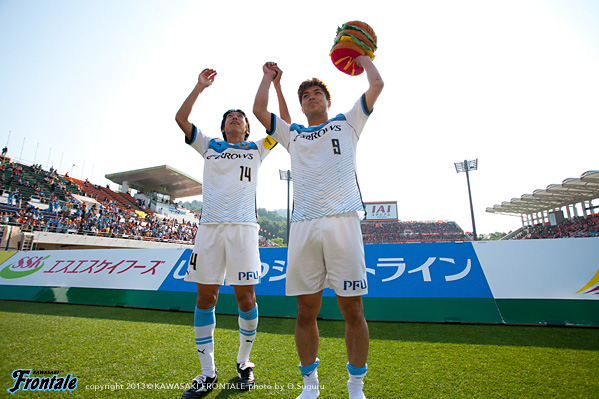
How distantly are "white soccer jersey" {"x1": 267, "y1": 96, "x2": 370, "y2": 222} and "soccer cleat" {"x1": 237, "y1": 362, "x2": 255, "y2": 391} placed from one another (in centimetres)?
137

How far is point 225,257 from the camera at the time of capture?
273cm

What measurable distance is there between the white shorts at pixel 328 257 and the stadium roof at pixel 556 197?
87.7ft

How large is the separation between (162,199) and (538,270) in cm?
3889

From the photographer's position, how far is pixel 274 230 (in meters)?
105

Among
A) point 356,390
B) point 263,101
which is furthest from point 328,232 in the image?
point 263,101

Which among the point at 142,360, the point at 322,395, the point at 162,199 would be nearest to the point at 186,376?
the point at 142,360

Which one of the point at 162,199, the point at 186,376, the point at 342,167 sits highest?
the point at 162,199

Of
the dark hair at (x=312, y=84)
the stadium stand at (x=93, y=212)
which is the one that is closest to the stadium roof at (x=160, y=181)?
the stadium stand at (x=93, y=212)

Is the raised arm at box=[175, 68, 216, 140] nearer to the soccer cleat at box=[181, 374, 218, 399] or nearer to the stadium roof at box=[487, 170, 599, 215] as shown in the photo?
the soccer cleat at box=[181, 374, 218, 399]

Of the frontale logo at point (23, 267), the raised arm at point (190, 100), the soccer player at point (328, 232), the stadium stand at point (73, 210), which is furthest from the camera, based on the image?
the stadium stand at point (73, 210)

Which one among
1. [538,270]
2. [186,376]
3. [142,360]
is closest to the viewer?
[186,376]

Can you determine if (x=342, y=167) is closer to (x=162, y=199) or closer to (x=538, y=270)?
(x=538, y=270)

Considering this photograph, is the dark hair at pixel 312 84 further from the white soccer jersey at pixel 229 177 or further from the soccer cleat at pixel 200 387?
the soccer cleat at pixel 200 387

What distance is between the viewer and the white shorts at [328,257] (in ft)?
6.30
